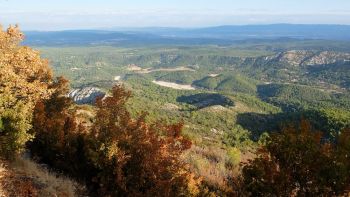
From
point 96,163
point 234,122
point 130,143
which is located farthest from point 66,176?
point 234,122

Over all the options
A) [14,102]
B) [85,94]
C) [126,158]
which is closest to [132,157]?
[126,158]

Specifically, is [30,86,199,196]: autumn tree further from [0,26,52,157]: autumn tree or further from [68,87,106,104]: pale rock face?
[68,87,106,104]: pale rock face

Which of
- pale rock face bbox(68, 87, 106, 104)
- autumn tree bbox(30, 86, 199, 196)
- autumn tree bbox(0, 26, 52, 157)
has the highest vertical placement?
autumn tree bbox(0, 26, 52, 157)

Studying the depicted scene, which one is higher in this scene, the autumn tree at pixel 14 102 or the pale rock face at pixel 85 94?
the autumn tree at pixel 14 102

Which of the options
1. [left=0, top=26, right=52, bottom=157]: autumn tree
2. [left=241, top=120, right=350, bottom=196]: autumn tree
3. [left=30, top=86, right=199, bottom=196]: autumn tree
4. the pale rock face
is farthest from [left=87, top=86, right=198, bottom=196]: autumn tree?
the pale rock face

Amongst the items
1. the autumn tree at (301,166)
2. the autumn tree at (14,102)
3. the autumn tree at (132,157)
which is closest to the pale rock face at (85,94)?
the autumn tree at (14,102)

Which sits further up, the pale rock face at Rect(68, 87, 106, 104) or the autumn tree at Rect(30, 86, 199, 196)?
the autumn tree at Rect(30, 86, 199, 196)

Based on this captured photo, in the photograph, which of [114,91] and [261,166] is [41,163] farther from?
[261,166]

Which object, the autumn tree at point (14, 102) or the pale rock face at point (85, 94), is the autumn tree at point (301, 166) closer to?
the autumn tree at point (14, 102)
